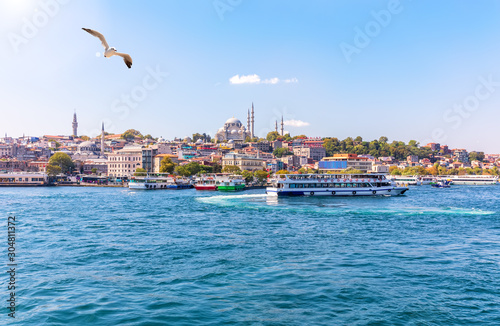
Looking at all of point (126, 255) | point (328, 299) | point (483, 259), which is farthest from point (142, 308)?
point (483, 259)

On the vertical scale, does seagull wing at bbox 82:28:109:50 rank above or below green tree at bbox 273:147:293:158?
below

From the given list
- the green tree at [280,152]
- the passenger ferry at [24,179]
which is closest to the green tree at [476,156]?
the green tree at [280,152]

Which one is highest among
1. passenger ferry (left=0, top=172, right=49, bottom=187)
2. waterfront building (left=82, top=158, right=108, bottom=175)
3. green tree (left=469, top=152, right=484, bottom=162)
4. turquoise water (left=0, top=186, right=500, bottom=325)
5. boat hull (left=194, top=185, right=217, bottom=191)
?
green tree (left=469, top=152, right=484, bottom=162)

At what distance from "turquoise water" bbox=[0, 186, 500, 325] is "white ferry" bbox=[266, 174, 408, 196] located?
2129 centimetres

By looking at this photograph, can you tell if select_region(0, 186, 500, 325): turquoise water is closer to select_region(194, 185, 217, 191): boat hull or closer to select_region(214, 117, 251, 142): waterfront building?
select_region(194, 185, 217, 191): boat hull

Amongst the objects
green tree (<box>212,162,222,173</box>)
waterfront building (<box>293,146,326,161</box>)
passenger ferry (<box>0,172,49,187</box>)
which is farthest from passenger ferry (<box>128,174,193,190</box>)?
waterfront building (<box>293,146,326,161</box>)

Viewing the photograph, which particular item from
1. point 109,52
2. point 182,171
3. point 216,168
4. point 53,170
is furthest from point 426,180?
point 109,52

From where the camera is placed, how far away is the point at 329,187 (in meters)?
42.1

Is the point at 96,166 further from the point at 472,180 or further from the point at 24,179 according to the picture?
the point at 472,180

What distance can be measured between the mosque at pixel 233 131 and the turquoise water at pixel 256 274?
4838 inches

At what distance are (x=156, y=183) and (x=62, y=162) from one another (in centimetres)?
3069

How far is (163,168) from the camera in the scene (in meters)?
71.9

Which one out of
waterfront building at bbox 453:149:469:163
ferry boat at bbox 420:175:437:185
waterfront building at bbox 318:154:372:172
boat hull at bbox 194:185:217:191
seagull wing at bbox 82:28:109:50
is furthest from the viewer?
waterfront building at bbox 453:149:469:163

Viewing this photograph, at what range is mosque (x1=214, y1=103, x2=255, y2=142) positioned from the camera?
142500 millimetres
